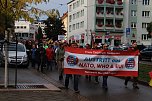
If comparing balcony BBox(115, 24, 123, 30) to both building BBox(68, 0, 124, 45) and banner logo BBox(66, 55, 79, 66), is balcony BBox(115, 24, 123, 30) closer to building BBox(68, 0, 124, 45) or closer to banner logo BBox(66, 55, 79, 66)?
building BBox(68, 0, 124, 45)

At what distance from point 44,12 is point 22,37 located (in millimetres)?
40900

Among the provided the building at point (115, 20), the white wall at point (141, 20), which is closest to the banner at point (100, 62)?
the building at point (115, 20)

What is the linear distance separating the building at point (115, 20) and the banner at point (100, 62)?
243 feet

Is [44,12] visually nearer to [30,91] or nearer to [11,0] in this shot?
[11,0]

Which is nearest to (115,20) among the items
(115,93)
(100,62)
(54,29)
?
(54,29)

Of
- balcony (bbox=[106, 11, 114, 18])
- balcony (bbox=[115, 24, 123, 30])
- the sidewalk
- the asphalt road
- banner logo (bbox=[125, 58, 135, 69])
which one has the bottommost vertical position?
the asphalt road

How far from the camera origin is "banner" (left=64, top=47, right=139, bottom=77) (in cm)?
1571

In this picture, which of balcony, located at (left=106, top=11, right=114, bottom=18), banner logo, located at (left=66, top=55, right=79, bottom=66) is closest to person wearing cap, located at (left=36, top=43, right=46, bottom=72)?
banner logo, located at (left=66, top=55, right=79, bottom=66)

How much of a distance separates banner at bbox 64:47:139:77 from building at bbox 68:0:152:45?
243ft

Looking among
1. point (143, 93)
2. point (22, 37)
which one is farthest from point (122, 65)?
point (22, 37)

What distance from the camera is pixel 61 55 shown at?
1848 centimetres

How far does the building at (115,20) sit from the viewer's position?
93938mm

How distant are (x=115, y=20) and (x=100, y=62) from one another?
80021 mm

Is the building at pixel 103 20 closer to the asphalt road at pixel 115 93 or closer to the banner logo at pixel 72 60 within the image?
the asphalt road at pixel 115 93
